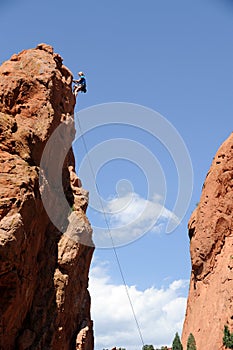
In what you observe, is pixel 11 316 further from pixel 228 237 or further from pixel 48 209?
pixel 228 237

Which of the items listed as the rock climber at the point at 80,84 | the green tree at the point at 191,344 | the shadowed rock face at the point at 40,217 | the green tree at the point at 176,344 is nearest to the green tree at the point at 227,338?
the green tree at the point at 191,344

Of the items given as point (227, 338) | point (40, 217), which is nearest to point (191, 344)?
point (227, 338)

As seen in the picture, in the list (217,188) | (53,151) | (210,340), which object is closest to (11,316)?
(53,151)

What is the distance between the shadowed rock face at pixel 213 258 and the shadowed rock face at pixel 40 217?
54.8ft

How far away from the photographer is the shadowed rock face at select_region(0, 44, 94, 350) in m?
20.2

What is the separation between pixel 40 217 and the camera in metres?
24.8

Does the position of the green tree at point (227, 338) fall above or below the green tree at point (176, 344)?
below

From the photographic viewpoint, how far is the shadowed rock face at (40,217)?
2022cm

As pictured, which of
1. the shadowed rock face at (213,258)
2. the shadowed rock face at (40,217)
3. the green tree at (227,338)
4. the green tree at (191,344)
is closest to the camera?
the shadowed rock face at (40,217)

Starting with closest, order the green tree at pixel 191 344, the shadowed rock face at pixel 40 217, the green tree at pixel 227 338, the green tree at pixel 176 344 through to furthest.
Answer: the shadowed rock face at pixel 40 217 → the green tree at pixel 227 338 → the green tree at pixel 191 344 → the green tree at pixel 176 344

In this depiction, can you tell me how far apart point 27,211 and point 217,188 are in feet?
110

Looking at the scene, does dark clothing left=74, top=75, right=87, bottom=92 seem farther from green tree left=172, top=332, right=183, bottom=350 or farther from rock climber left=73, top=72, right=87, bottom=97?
green tree left=172, top=332, right=183, bottom=350

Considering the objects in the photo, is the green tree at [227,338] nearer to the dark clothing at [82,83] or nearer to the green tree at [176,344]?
the green tree at [176,344]

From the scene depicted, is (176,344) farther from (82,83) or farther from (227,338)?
Result: (82,83)
